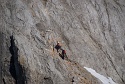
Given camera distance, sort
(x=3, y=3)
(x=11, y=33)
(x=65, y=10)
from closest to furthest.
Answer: (x=11, y=33), (x=3, y=3), (x=65, y=10)

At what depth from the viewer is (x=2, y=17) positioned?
33.2 m

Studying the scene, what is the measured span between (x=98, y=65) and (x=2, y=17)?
12088 mm

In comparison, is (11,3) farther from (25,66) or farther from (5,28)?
(25,66)

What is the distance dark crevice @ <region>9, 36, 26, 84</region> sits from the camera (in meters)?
30.1

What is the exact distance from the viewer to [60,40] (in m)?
33.8

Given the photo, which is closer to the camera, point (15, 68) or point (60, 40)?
point (15, 68)

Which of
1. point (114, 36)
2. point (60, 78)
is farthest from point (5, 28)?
point (114, 36)

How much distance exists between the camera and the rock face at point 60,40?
30.4 metres

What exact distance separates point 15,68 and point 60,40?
20.0 feet

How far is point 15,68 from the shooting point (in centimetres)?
3108

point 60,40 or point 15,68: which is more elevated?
point 60,40

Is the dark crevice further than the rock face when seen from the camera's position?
No

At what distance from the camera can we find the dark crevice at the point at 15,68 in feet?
98.7

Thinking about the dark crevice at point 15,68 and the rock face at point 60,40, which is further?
the rock face at point 60,40
